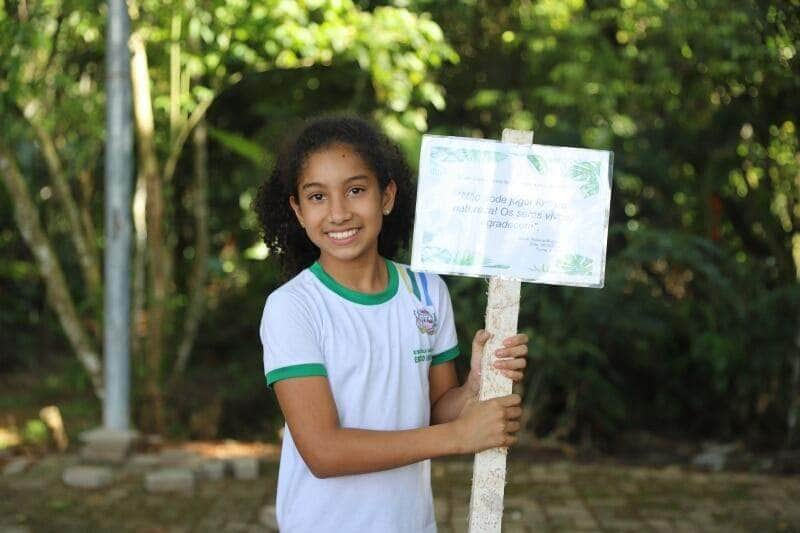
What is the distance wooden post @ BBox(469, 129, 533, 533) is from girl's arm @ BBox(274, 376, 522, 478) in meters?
0.09

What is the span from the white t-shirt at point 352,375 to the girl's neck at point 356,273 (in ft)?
0.09

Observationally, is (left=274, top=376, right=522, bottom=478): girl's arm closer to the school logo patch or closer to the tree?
the school logo patch

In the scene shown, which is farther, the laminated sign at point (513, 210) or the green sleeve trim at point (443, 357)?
the green sleeve trim at point (443, 357)

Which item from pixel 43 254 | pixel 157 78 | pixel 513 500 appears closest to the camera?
pixel 513 500

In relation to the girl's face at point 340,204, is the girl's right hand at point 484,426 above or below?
below

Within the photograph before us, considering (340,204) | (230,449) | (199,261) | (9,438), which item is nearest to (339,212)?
(340,204)

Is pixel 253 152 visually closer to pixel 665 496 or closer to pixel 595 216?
pixel 665 496

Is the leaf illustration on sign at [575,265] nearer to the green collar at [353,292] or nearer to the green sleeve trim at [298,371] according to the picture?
the green collar at [353,292]

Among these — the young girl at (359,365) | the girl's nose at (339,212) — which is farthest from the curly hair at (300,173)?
the girl's nose at (339,212)

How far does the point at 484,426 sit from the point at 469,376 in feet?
0.93

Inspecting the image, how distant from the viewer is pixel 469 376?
2.46 m

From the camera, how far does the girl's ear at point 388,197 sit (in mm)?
2482

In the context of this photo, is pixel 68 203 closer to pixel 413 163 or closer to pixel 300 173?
pixel 413 163

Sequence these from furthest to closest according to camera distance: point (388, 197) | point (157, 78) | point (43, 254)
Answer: point (157, 78) → point (43, 254) → point (388, 197)
